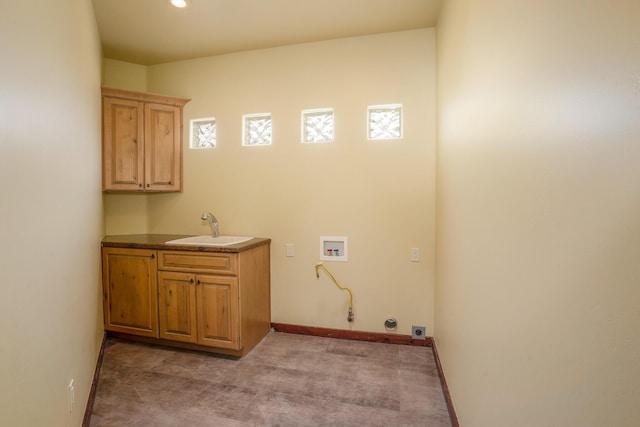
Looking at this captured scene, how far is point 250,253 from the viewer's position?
105 inches

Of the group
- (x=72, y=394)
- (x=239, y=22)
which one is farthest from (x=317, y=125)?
(x=72, y=394)

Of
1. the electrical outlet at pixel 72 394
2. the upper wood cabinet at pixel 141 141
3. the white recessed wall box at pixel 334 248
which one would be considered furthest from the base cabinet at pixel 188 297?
the electrical outlet at pixel 72 394

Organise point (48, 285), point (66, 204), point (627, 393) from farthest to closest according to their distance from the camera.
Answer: point (66, 204), point (48, 285), point (627, 393)

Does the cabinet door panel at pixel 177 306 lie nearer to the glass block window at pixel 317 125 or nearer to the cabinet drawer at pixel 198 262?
the cabinet drawer at pixel 198 262

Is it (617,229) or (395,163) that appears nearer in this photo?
(617,229)

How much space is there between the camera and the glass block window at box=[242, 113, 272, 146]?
3.11m

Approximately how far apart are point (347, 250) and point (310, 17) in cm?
204

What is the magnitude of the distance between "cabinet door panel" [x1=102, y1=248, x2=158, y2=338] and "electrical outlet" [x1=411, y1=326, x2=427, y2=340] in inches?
90.1

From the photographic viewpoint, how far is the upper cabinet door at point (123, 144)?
286 cm

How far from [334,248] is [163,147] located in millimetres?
2054

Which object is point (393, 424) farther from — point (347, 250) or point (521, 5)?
point (521, 5)

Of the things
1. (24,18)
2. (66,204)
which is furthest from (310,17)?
(66,204)

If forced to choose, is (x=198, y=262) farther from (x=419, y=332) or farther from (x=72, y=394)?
(x=419, y=332)

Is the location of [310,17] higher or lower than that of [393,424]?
higher
